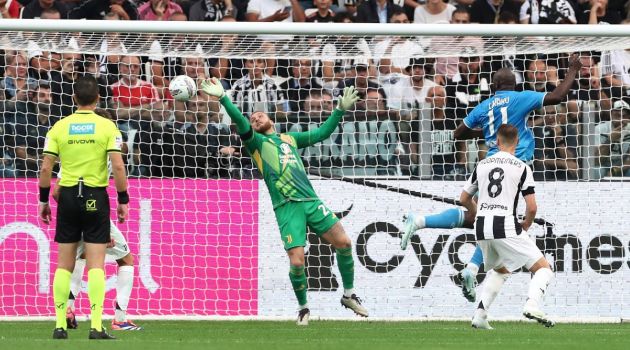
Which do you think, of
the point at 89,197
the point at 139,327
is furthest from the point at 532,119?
the point at 89,197

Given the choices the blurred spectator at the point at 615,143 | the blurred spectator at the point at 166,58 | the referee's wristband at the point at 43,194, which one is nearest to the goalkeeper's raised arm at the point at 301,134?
the blurred spectator at the point at 166,58

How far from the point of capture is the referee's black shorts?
973cm

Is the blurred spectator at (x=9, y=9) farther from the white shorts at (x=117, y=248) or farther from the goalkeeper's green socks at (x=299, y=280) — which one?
the goalkeeper's green socks at (x=299, y=280)

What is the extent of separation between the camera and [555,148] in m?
13.8

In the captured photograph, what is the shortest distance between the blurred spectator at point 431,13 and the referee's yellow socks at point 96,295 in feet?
25.1

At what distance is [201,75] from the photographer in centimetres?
1400

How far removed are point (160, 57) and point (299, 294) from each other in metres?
3.45

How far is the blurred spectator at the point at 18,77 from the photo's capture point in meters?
13.5

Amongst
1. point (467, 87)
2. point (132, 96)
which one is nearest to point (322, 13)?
point (467, 87)

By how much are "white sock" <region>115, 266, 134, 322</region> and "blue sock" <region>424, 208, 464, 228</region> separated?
2.87m

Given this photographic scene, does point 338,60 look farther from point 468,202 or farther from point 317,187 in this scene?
point 468,202

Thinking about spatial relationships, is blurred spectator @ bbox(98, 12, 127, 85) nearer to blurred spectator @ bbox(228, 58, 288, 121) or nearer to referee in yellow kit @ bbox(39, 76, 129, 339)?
blurred spectator @ bbox(228, 58, 288, 121)

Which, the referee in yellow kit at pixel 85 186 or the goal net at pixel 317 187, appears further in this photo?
the goal net at pixel 317 187

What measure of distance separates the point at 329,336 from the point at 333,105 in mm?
4227
